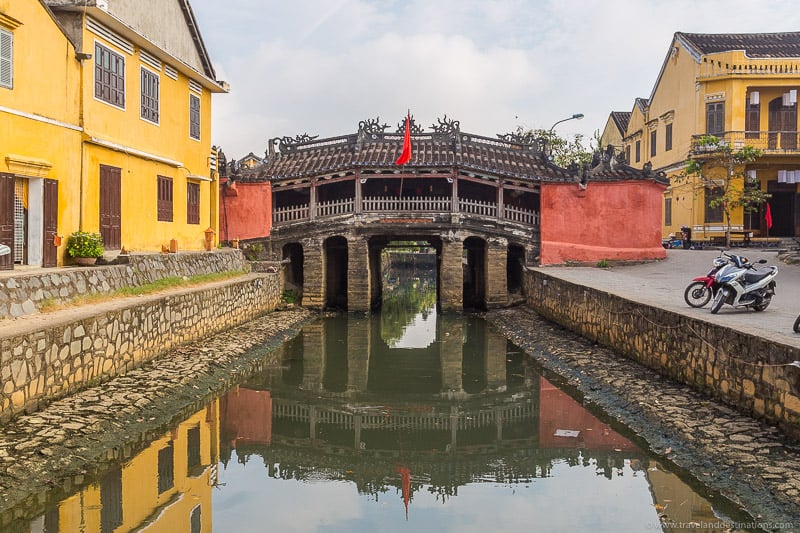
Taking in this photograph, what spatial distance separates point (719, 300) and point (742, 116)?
18.7 metres

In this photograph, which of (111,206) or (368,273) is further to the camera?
(368,273)

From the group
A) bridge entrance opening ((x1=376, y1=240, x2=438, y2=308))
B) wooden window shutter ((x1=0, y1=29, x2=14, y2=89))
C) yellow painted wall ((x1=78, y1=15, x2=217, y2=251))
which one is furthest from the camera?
bridge entrance opening ((x1=376, y1=240, x2=438, y2=308))

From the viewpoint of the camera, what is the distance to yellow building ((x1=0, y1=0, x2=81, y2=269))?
11625mm

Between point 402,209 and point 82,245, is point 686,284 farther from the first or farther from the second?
point 82,245

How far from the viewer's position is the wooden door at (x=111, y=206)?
48.0ft

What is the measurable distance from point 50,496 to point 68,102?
8.91 meters

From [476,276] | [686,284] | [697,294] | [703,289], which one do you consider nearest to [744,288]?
[703,289]

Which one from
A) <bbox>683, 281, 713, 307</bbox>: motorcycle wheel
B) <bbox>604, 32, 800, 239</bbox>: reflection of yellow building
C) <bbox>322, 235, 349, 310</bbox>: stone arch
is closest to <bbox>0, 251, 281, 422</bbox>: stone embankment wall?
<bbox>683, 281, 713, 307</bbox>: motorcycle wheel

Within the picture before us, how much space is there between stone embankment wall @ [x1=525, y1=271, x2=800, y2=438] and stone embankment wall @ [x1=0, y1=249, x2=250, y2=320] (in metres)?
8.55

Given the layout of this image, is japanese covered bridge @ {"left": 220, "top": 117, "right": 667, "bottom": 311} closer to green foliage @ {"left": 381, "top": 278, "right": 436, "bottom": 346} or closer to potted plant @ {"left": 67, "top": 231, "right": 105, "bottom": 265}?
green foliage @ {"left": 381, "top": 278, "right": 436, "bottom": 346}

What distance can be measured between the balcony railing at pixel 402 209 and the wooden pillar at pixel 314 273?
0.91 meters

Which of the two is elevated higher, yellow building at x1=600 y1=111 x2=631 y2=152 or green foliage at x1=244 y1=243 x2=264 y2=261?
yellow building at x1=600 y1=111 x2=631 y2=152

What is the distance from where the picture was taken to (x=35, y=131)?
484 inches

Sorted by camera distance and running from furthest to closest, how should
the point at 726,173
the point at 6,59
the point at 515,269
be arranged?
the point at 726,173
the point at 515,269
the point at 6,59
